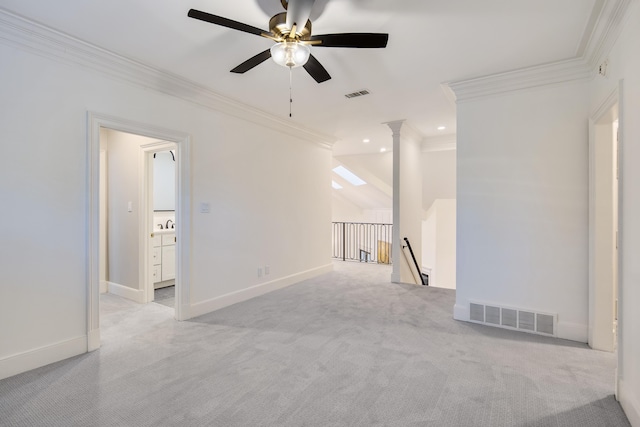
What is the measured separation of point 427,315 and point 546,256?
4.32ft

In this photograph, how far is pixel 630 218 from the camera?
184cm

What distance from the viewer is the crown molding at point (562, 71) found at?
2037 mm

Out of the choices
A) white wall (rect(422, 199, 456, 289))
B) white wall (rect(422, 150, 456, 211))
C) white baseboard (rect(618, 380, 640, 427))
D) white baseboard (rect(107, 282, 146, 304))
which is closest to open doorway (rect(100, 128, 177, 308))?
white baseboard (rect(107, 282, 146, 304))

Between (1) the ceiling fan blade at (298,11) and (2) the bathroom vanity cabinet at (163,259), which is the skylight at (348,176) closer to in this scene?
(2) the bathroom vanity cabinet at (163,259)

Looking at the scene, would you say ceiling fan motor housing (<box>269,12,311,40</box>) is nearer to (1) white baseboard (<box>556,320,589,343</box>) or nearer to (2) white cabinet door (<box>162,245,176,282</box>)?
(1) white baseboard (<box>556,320,589,343</box>)

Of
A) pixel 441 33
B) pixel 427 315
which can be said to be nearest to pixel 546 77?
pixel 441 33

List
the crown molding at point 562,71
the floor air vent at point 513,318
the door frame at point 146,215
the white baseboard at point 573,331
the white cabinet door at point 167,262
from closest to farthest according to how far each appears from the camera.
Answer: the crown molding at point 562,71
the white baseboard at point 573,331
the floor air vent at point 513,318
the door frame at point 146,215
the white cabinet door at point 167,262

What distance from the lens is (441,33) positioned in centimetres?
237

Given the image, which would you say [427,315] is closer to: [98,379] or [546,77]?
[546,77]

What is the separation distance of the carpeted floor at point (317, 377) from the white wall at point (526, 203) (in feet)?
1.28

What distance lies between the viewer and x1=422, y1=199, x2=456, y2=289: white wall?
8.56 metres

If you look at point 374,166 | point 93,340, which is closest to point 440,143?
point 374,166

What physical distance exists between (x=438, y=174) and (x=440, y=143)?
0.95 meters

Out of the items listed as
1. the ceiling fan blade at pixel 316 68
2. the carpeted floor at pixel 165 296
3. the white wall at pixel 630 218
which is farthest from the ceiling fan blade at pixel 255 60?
the carpeted floor at pixel 165 296
